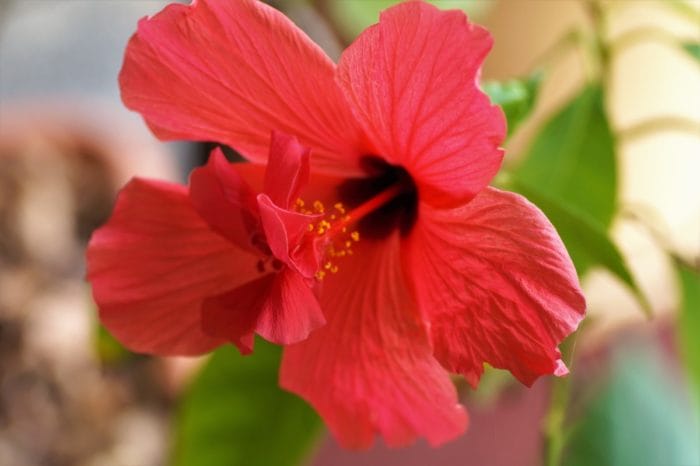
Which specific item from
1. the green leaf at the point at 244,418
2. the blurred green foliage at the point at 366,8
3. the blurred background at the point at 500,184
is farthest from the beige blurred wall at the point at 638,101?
the green leaf at the point at 244,418

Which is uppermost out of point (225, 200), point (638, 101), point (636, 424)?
point (225, 200)

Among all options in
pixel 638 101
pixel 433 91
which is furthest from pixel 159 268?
pixel 638 101

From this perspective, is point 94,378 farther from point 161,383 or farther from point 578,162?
point 578,162

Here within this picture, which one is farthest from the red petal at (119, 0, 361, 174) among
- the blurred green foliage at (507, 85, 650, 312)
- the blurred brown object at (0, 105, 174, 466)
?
the blurred brown object at (0, 105, 174, 466)

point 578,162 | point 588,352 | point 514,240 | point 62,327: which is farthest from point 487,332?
point 62,327

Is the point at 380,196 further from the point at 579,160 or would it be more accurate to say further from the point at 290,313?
the point at 579,160

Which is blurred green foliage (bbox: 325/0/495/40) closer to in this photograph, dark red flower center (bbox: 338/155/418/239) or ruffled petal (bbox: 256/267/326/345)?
dark red flower center (bbox: 338/155/418/239)

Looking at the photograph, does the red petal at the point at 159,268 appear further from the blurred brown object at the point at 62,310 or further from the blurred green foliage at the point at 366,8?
the blurred brown object at the point at 62,310
